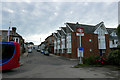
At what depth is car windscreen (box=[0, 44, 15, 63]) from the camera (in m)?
9.82

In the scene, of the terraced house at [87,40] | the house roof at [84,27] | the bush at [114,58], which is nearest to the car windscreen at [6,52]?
the bush at [114,58]

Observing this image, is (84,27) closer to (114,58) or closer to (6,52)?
(114,58)

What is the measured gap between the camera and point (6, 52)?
396 inches

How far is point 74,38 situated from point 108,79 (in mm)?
23128

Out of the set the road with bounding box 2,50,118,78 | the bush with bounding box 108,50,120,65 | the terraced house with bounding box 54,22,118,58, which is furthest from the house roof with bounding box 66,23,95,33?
the road with bounding box 2,50,118,78

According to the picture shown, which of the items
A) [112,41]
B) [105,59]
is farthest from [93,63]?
[112,41]

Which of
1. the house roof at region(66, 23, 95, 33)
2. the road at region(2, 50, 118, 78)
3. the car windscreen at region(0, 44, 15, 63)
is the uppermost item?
the house roof at region(66, 23, 95, 33)

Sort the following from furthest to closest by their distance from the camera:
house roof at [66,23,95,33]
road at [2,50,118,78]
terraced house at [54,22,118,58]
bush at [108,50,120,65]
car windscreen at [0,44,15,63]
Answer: house roof at [66,23,95,33], terraced house at [54,22,118,58], bush at [108,50,120,65], car windscreen at [0,44,15,63], road at [2,50,118,78]

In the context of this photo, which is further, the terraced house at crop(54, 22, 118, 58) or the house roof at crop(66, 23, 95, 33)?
the house roof at crop(66, 23, 95, 33)

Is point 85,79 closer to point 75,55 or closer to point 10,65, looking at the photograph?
point 10,65

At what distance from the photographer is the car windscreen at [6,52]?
9820 millimetres

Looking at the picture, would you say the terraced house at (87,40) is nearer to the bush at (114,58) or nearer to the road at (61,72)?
the bush at (114,58)

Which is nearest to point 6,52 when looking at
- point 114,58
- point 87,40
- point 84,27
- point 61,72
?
point 61,72

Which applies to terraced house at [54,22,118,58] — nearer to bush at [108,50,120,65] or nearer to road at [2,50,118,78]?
bush at [108,50,120,65]
